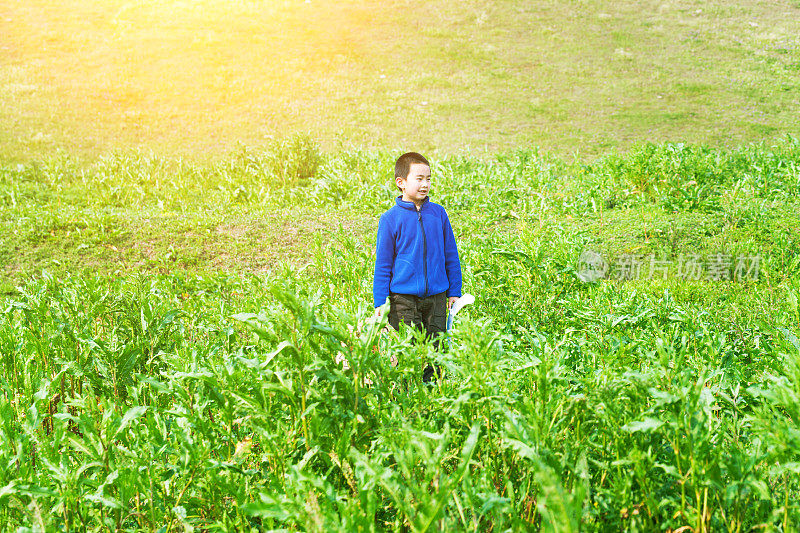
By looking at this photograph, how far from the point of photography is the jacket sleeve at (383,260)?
3.68 metres

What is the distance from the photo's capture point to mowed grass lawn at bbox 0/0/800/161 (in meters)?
15.1

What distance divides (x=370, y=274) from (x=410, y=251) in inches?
73.6

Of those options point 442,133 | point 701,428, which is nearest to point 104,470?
point 701,428

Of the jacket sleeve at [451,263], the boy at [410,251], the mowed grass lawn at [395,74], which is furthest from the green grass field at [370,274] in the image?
the boy at [410,251]

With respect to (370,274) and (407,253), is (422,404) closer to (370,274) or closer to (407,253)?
(407,253)

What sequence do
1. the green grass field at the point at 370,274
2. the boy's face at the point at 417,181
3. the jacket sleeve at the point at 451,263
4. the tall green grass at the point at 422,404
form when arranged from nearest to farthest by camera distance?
1. the tall green grass at the point at 422,404
2. the green grass field at the point at 370,274
3. the boy's face at the point at 417,181
4. the jacket sleeve at the point at 451,263

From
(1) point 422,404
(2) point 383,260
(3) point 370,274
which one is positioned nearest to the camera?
(1) point 422,404

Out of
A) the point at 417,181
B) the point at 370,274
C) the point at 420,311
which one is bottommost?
the point at 370,274

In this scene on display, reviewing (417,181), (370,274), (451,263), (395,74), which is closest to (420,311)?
(451,263)

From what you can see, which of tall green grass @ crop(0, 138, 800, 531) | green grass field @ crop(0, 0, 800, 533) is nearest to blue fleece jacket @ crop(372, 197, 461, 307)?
tall green grass @ crop(0, 138, 800, 531)

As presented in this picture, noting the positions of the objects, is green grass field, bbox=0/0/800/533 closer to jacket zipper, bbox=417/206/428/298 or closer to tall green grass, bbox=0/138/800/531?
tall green grass, bbox=0/138/800/531

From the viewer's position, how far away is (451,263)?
3.99 m

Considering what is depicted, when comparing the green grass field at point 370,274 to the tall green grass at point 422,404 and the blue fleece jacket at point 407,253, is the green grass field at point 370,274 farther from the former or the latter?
the blue fleece jacket at point 407,253

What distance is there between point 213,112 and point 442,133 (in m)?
6.92
